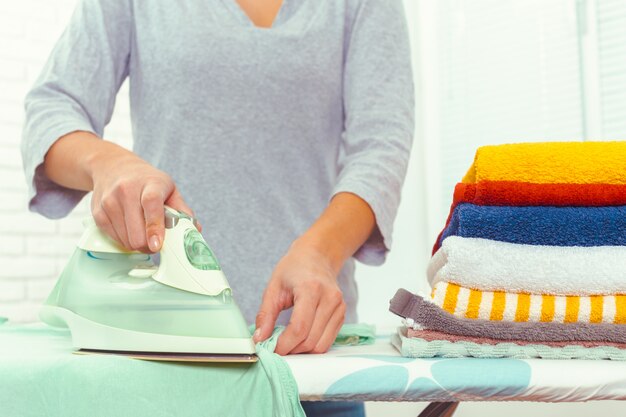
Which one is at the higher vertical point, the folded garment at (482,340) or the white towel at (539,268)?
the white towel at (539,268)

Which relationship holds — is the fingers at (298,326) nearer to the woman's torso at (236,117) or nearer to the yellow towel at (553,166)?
the yellow towel at (553,166)

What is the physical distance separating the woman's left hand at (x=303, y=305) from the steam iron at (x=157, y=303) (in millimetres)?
96

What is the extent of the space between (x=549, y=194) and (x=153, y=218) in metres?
0.43

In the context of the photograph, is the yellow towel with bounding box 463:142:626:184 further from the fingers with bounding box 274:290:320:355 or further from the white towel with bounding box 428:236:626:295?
the fingers with bounding box 274:290:320:355

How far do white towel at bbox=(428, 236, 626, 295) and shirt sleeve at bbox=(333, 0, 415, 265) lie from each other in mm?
281

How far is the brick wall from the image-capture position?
2.34 m

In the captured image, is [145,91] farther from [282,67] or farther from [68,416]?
[68,416]

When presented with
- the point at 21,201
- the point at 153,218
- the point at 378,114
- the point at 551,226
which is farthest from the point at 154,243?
the point at 21,201

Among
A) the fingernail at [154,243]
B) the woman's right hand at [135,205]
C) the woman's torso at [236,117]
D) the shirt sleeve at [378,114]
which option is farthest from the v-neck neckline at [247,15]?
the fingernail at [154,243]

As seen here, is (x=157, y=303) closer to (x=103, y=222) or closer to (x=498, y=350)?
(x=103, y=222)

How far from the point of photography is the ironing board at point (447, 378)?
2.02 feet

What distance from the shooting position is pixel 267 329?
0.80 m

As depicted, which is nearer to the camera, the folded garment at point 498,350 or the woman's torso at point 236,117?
the folded garment at point 498,350

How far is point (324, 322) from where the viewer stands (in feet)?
2.64
